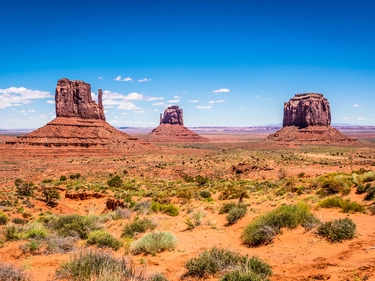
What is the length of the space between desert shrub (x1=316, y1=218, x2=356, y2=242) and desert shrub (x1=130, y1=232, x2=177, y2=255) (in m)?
4.52

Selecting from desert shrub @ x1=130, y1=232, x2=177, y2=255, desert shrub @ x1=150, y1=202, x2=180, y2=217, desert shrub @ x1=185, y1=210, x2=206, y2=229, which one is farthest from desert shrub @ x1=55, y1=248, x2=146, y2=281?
desert shrub @ x1=150, y1=202, x2=180, y2=217

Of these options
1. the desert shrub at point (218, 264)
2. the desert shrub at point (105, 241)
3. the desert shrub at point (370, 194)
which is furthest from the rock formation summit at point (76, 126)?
the desert shrub at point (218, 264)

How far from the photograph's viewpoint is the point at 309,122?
120 meters

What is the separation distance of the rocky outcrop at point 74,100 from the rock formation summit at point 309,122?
71464 millimetres

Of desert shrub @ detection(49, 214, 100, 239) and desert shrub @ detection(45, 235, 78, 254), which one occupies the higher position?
desert shrub @ detection(45, 235, 78, 254)

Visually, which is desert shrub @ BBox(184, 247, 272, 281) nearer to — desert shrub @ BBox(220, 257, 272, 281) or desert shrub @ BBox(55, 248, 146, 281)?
desert shrub @ BBox(220, 257, 272, 281)

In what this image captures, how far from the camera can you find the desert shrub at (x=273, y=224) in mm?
9188

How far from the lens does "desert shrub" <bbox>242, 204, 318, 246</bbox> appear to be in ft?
30.1

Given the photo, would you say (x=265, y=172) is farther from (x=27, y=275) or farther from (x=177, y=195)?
(x=27, y=275)

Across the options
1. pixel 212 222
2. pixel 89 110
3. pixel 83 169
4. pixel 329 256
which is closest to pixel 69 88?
pixel 89 110

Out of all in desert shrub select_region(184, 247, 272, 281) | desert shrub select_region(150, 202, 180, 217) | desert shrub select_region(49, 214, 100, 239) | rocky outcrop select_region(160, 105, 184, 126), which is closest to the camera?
desert shrub select_region(184, 247, 272, 281)

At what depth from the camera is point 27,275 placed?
665cm

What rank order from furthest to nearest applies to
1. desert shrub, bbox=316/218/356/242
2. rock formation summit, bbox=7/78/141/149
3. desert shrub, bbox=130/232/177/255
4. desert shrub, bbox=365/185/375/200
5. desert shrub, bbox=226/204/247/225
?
rock formation summit, bbox=7/78/141/149
desert shrub, bbox=365/185/375/200
desert shrub, bbox=226/204/247/225
desert shrub, bbox=130/232/177/255
desert shrub, bbox=316/218/356/242

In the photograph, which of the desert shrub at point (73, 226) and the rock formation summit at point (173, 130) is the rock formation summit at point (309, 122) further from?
the desert shrub at point (73, 226)
